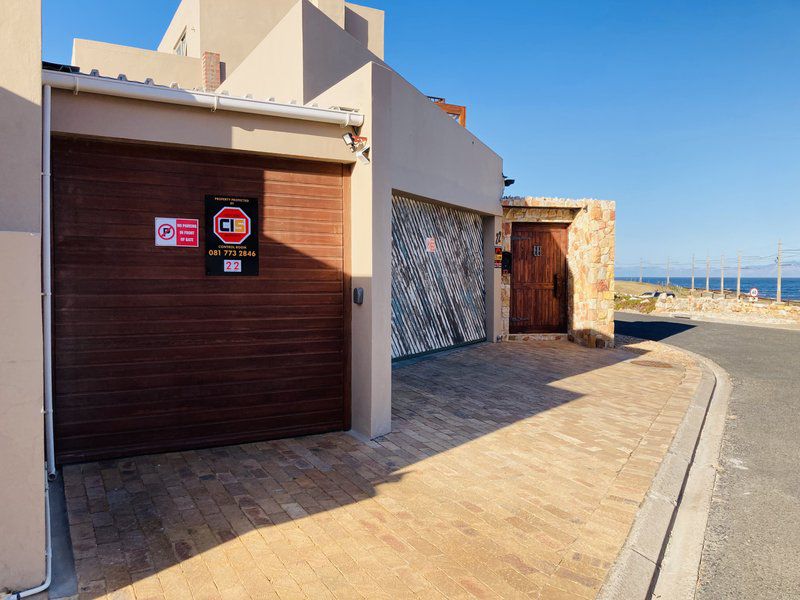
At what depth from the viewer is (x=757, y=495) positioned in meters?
4.20

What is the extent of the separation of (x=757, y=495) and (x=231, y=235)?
16.1 feet

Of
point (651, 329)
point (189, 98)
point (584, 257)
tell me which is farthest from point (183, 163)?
point (651, 329)

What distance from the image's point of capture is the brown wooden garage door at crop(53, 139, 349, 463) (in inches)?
173

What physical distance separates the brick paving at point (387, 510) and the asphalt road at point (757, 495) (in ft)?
1.77

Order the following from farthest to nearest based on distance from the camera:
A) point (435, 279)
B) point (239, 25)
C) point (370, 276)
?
1. point (239, 25)
2. point (435, 279)
3. point (370, 276)

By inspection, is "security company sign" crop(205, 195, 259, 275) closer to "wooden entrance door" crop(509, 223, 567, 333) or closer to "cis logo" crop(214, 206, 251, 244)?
"cis logo" crop(214, 206, 251, 244)

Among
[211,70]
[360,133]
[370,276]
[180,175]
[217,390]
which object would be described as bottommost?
[217,390]

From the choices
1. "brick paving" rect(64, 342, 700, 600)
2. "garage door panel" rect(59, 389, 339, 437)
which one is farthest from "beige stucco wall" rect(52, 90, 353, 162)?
"brick paving" rect(64, 342, 700, 600)

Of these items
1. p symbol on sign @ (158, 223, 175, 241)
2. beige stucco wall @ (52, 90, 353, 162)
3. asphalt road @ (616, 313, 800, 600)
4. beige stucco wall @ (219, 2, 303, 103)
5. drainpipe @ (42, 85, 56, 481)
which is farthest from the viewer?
beige stucco wall @ (219, 2, 303, 103)

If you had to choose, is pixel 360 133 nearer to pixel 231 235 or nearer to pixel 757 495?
pixel 231 235

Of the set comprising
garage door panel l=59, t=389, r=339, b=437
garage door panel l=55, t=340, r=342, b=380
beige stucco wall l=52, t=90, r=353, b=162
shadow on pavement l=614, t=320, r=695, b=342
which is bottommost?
shadow on pavement l=614, t=320, r=695, b=342

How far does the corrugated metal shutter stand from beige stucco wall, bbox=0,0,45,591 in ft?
20.2

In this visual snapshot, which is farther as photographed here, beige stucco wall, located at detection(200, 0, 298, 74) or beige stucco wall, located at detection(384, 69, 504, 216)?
beige stucco wall, located at detection(200, 0, 298, 74)

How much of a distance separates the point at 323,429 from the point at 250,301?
149cm
